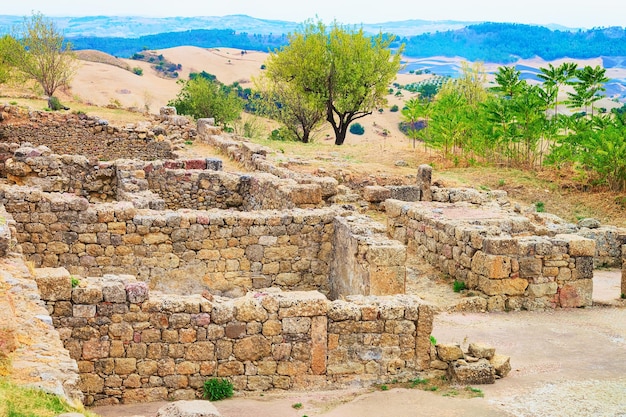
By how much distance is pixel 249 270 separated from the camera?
13008mm

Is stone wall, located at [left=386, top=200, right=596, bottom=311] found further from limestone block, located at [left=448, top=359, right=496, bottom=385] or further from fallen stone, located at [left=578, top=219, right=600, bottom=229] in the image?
fallen stone, located at [left=578, top=219, right=600, bottom=229]

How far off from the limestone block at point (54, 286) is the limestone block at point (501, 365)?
15.2 ft

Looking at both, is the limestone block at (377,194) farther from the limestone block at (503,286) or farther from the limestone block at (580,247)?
the limestone block at (580,247)

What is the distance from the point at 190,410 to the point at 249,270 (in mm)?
6700

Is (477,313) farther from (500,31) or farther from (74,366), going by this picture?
(500,31)

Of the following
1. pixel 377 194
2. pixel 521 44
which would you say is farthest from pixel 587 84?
pixel 521 44

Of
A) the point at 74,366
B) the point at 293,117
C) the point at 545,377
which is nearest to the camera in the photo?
the point at 74,366

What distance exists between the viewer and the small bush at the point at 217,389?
9.05 metres

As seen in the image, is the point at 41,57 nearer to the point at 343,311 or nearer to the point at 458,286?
the point at 458,286

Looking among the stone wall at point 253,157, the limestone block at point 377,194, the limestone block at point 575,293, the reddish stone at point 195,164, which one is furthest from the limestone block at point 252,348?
the reddish stone at point 195,164

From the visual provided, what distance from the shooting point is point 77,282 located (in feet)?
29.7

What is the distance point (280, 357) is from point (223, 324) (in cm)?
71

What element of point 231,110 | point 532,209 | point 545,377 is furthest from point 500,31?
point 545,377

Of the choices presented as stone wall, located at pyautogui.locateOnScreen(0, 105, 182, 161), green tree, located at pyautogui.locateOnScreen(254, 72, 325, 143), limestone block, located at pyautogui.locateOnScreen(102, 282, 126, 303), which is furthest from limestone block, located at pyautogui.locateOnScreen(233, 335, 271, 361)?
green tree, located at pyautogui.locateOnScreen(254, 72, 325, 143)
